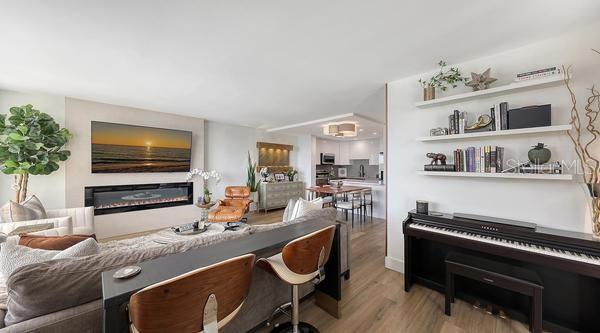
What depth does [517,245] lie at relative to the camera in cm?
176

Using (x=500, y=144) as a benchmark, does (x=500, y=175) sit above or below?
below

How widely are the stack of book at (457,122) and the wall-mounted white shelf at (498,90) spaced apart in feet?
0.51

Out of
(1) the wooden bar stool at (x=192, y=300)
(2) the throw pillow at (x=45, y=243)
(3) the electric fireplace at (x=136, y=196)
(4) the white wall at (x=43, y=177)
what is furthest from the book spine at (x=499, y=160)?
(4) the white wall at (x=43, y=177)

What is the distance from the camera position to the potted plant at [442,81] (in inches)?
92.5

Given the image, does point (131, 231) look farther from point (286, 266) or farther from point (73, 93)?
point (286, 266)

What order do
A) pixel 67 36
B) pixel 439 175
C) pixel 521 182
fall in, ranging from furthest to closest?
pixel 439 175 → pixel 521 182 → pixel 67 36

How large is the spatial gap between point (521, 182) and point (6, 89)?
22.3ft

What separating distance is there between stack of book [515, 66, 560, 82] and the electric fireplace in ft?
Answer: 18.4

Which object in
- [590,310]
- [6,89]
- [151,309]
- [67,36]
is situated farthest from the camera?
[6,89]

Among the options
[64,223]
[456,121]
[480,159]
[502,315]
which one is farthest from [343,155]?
[64,223]

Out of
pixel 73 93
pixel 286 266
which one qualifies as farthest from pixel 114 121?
pixel 286 266

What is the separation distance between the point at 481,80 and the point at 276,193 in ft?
17.6

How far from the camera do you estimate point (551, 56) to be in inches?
77.7

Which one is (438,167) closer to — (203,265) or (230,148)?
(203,265)
